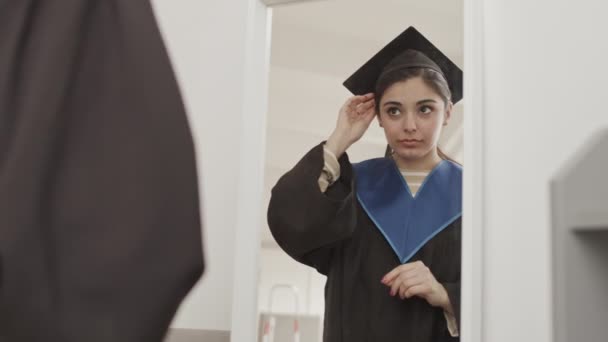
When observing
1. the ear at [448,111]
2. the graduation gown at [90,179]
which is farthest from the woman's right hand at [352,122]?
the graduation gown at [90,179]

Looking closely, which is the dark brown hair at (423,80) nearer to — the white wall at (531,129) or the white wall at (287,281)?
the white wall at (531,129)

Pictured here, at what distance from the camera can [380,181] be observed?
1356mm

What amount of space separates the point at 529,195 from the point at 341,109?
0.38 meters

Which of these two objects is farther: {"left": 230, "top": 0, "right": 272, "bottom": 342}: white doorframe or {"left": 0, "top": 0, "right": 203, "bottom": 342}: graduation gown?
{"left": 230, "top": 0, "right": 272, "bottom": 342}: white doorframe

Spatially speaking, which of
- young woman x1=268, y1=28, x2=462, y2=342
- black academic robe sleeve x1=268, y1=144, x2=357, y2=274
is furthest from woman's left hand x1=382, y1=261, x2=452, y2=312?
black academic robe sleeve x1=268, y1=144, x2=357, y2=274

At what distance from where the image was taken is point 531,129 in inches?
49.1

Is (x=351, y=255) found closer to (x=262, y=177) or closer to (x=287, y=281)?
(x=287, y=281)

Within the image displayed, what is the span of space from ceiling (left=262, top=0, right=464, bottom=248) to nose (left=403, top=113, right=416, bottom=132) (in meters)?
0.05

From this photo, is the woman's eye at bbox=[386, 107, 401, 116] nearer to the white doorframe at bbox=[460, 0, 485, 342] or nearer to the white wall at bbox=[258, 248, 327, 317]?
the white doorframe at bbox=[460, 0, 485, 342]

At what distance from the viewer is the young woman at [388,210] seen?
1253mm

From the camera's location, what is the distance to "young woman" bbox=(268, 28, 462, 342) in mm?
1253

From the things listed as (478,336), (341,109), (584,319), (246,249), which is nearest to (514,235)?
(478,336)

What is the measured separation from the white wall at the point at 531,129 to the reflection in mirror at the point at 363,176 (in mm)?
65

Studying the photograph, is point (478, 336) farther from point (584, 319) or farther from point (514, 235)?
point (584, 319)
